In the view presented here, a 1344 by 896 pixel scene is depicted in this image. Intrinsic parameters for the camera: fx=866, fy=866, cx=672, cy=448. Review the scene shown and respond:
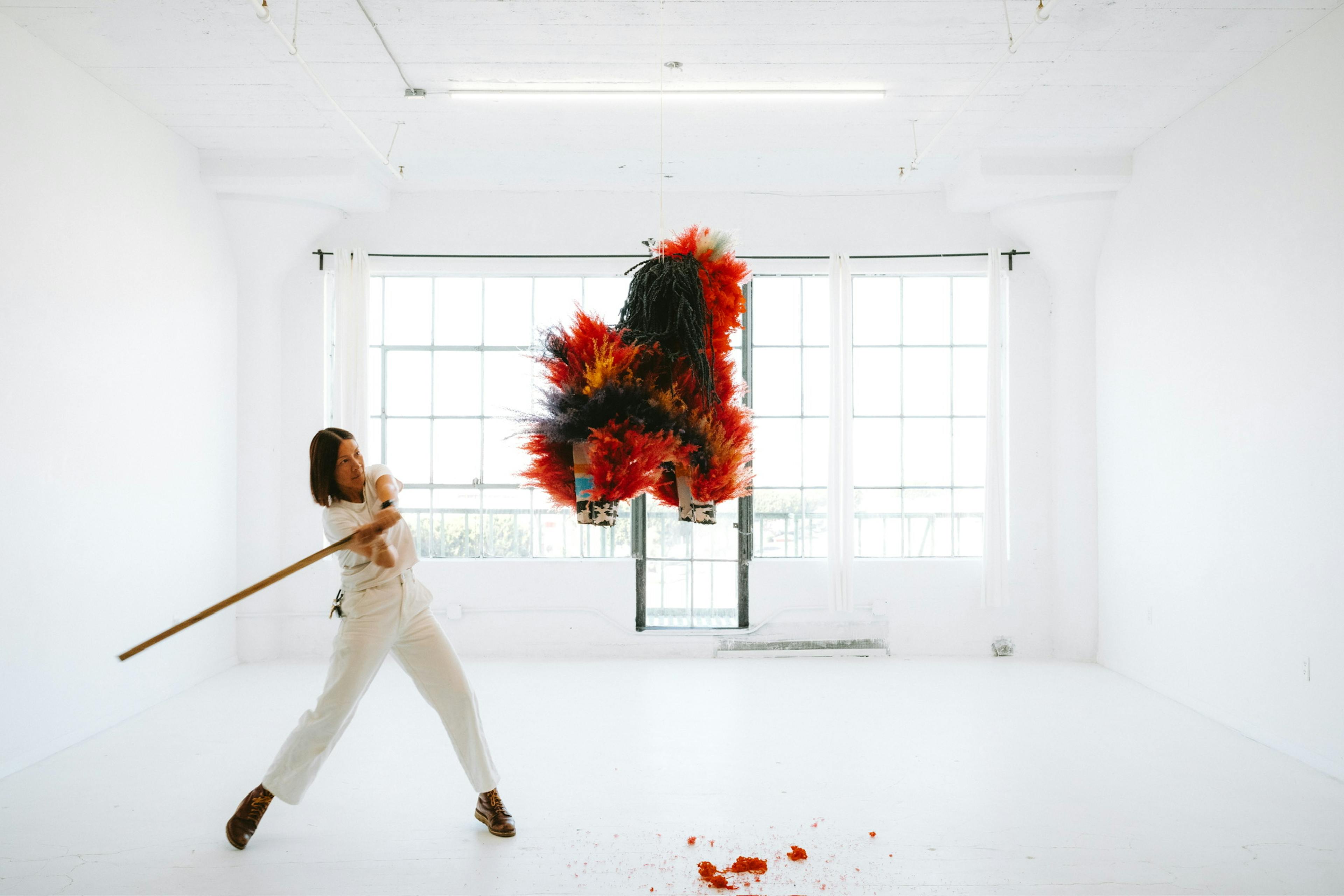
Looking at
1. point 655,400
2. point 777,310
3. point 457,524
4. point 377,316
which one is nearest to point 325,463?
point 655,400

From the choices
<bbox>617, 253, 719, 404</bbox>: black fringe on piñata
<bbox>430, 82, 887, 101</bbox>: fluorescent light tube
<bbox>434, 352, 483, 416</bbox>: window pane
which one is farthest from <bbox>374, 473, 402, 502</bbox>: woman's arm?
<bbox>434, 352, 483, 416</bbox>: window pane

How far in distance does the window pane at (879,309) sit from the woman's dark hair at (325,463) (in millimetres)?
4015

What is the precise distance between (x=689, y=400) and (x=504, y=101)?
8.77 ft

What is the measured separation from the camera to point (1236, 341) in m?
4.18

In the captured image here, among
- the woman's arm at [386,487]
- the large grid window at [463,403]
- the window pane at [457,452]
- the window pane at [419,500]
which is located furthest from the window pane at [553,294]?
the woman's arm at [386,487]

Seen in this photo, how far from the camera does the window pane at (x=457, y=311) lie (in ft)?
19.8

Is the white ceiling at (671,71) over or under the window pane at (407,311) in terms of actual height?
over

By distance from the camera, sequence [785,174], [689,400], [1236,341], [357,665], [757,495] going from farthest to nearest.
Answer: [757,495], [785,174], [1236,341], [357,665], [689,400]

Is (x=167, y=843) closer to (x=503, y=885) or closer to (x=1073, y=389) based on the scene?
(x=503, y=885)

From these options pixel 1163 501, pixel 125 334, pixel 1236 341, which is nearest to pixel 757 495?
pixel 1163 501

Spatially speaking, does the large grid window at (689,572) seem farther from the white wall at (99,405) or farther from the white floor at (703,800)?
the white wall at (99,405)

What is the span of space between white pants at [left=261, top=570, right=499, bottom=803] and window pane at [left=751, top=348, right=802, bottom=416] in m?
3.49

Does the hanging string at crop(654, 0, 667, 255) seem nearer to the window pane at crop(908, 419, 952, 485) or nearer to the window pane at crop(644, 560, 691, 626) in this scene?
the window pane at crop(908, 419, 952, 485)

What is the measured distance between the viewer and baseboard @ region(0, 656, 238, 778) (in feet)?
11.9
